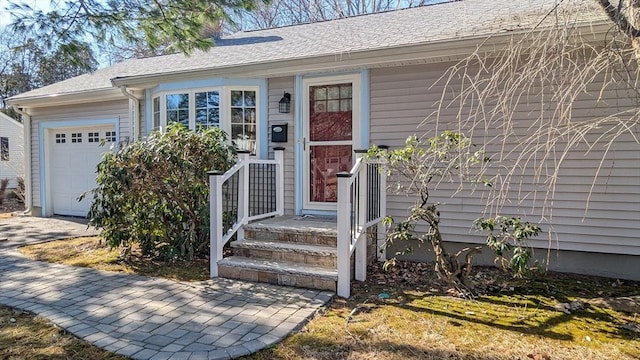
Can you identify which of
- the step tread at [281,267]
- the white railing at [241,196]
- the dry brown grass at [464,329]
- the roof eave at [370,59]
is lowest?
the dry brown grass at [464,329]

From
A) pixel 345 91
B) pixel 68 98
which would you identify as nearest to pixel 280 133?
pixel 345 91

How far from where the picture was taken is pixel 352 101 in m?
5.85

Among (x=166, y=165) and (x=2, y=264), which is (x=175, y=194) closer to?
(x=166, y=165)

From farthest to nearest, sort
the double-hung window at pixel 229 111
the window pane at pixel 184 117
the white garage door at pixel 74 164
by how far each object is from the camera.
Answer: the white garage door at pixel 74 164
the window pane at pixel 184 117
the double-hung window at pixel 229 111

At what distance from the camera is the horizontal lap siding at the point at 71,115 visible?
819 centimetres

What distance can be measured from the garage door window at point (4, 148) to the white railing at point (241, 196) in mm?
17726

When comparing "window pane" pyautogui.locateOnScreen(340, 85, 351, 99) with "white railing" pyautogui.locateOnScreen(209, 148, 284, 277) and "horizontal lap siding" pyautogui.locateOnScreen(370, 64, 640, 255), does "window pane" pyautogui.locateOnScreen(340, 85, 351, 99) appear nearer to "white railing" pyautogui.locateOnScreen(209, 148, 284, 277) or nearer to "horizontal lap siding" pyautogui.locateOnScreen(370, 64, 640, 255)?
"horizontal lap siding" pyautogui.locateOnScreen(370, 64, 640, 255)

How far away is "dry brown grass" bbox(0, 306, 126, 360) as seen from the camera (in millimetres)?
2887

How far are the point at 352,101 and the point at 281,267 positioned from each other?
2652 mm

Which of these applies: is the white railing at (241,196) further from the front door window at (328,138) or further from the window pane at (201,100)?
the window pane at (201,100)

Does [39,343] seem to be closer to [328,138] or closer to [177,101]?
[328,138]

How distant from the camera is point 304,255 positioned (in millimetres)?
4605

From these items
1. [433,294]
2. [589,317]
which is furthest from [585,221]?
[433,294]

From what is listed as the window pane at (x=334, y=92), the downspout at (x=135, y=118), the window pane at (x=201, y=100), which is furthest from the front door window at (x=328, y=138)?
the downspout at (x=135, y=118)
